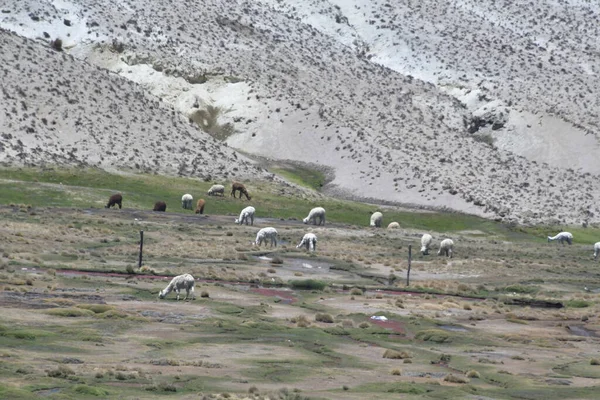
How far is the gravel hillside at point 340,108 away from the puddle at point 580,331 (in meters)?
75.1

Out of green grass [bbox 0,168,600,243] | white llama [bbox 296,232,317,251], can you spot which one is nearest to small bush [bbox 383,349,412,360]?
white llama [bbox 296,232,317,251]

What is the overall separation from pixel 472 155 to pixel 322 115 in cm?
1909

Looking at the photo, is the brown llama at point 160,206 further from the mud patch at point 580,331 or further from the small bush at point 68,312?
the small bush at point 68,312

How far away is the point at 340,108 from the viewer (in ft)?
565

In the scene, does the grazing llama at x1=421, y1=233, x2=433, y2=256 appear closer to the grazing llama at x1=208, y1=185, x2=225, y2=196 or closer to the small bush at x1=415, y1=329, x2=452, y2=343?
the grazing llama at x1=208, y1=185, x2=225, y2=196

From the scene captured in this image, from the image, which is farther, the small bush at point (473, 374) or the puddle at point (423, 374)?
the small bush at point (473, 374)

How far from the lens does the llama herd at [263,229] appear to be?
187 ft

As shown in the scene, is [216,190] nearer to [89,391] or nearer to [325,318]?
[325,318]

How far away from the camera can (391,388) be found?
1474 inches

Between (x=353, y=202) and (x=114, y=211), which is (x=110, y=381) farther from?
(x=353, y=202)

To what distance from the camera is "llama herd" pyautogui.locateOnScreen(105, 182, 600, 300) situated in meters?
56.9

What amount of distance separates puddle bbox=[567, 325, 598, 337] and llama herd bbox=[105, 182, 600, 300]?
17.2 metres

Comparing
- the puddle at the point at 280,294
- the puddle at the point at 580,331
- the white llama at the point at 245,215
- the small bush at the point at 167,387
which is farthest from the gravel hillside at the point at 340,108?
the small bush at the point at 167,387

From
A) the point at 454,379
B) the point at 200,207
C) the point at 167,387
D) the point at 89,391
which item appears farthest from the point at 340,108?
the point at 89,391
